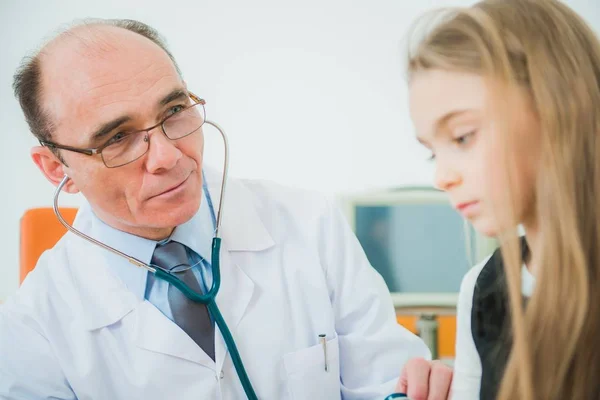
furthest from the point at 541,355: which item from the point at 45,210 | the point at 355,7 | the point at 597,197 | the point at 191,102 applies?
the point at 355,7

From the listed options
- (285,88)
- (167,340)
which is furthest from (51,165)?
(285,88)

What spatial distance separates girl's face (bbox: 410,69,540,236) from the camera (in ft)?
1.71

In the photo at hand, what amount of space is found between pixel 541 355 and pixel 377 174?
193 centimetres

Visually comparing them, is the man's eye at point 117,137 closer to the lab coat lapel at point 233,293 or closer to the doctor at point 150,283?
the doctor at point 150,283

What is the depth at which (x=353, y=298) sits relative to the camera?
1.04 meters

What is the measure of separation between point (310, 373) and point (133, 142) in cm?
47

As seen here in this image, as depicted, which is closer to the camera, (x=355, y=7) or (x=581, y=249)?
(x=581, y=249)

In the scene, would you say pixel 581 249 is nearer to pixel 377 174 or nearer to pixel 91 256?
pixel 91 256

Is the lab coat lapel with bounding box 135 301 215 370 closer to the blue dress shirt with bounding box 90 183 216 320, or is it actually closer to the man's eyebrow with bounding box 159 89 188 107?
the blue dress shirt with bounding box 90 183 216 320

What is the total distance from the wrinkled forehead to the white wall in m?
1.53

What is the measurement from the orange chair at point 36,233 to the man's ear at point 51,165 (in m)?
0.24

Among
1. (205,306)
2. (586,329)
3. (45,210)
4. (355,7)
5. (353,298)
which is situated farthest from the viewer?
(355,7)

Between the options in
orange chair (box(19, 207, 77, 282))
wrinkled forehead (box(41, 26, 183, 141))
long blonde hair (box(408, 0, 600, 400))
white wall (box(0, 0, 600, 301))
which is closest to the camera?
long blonde hair (box(408, 0, 600, 400))

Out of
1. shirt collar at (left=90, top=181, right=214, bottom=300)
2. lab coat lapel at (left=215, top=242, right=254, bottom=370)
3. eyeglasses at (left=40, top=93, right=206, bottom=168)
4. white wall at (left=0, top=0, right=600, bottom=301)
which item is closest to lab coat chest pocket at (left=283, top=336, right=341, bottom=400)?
lab coat lapel at (left=215, top=242, right=254, bottom=370)
